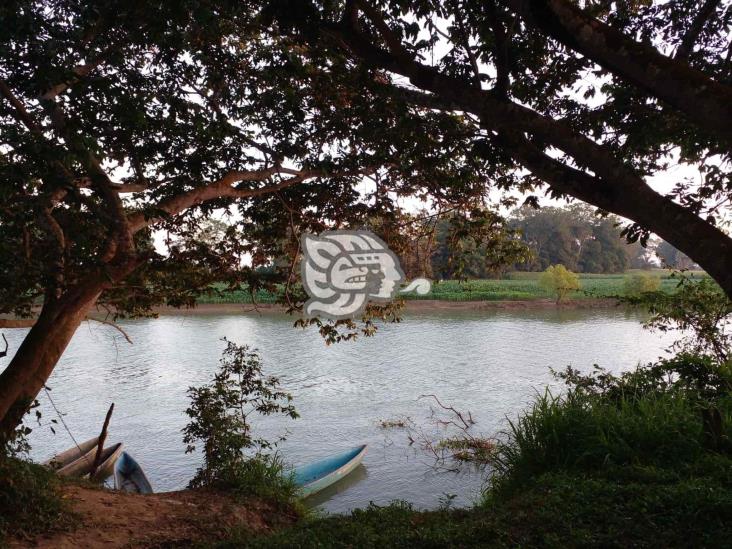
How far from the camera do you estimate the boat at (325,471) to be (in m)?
5.99

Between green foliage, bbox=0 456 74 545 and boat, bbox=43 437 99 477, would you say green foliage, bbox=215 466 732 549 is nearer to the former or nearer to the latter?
green foliage, bbox=0 456 74 545

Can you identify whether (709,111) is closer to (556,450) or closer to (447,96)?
(447,96)

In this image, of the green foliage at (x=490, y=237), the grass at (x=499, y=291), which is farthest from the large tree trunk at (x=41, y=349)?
the grass at (x=499, y=291)

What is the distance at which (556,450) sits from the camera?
12.9 ft

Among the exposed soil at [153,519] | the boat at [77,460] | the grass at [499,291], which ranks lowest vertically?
the boat at [77,460]

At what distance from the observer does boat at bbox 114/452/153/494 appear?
5.97 meters

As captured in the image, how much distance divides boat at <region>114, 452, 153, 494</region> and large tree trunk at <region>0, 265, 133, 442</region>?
252 centimetres

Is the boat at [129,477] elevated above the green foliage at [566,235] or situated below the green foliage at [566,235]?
below

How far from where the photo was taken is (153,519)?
13.3 feet

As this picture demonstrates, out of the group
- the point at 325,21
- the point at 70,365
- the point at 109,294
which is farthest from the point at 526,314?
the point at 325,21

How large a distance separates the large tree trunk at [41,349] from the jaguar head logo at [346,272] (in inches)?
76.1

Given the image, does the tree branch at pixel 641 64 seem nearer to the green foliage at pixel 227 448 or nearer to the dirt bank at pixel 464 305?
the green foliage at pixel 227 448

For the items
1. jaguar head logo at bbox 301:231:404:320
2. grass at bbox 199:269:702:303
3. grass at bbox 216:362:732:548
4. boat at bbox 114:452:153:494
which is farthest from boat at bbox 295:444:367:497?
grass at bbox 199:269:702:303

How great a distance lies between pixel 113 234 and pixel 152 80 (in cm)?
132
